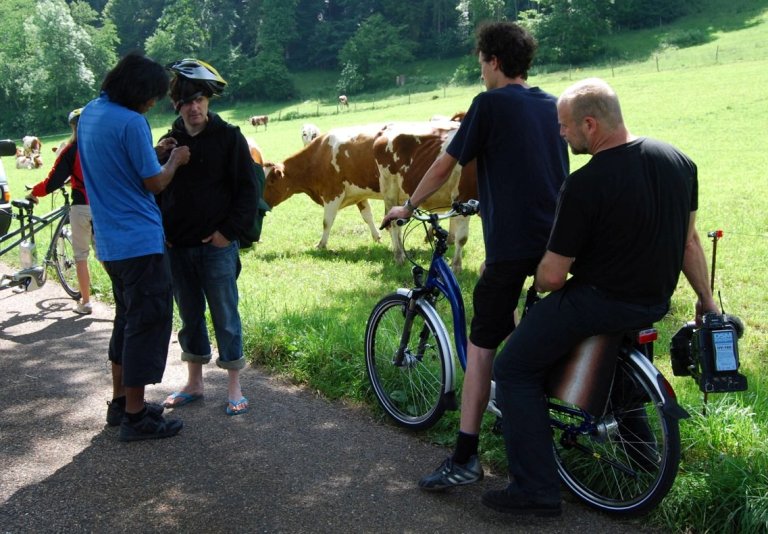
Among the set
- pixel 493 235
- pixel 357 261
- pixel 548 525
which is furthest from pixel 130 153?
pixel 357 261

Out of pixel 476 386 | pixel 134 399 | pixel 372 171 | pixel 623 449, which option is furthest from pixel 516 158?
pixel 372 171

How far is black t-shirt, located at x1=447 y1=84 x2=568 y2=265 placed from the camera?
3.86 meters

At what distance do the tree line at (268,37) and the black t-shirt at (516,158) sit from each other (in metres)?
62.5

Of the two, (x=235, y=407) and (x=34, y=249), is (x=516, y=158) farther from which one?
(x=34, y=249)

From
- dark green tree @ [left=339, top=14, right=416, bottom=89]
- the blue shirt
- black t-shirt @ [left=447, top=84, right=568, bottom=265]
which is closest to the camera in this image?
black t-shirt @ [left=447, top=84, right=568, bottom=265]

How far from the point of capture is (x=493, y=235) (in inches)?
156

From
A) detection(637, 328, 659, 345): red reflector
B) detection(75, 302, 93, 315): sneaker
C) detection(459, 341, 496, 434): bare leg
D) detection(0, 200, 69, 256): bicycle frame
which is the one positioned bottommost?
detection(75, 302, 93, 315): sneaker

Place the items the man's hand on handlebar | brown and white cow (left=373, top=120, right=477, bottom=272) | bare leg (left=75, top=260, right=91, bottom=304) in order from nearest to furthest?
the man's hand on handlebar → bare leg (left=75, top=260, right=91, bottom=304) → brown and white cow (left=373, top=120, right=477, bottom=272)

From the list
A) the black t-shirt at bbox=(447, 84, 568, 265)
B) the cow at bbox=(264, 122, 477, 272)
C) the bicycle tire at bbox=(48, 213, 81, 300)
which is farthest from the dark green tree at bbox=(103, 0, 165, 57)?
the black t-shirt at bbox=(447, 84, 568, 265)

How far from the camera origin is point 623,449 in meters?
3.86

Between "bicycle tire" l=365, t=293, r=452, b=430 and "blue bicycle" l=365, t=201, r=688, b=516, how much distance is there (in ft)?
0.06

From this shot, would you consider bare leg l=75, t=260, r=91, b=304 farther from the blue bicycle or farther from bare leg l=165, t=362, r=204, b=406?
the blue bicycle

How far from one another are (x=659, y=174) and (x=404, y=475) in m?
2.11

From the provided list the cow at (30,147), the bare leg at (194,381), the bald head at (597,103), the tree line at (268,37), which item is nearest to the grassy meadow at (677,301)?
the bare leg at (194,381)
